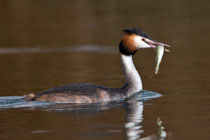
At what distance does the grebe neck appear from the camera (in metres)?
14.6

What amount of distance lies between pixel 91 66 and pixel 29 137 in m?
9.75

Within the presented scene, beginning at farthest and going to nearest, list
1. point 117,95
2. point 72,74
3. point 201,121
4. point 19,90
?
point 72,74
point 19,90
point 117,95
point 201,121

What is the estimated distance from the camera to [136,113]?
1273 centimetres

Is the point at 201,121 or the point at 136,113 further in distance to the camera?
the point at 136,113

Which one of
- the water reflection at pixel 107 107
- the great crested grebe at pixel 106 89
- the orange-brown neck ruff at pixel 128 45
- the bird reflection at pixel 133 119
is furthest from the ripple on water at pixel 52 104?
the orange-brown neck ruff at pixel 128 45

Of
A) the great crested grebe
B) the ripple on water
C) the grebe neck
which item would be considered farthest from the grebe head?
the ripple on water

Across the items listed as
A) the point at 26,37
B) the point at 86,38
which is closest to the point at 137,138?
the point at 86,38

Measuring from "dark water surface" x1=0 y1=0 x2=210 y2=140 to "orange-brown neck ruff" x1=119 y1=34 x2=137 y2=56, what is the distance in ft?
3.91

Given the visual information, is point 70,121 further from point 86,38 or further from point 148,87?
point 86,38

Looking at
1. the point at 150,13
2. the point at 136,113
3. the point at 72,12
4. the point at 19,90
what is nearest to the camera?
the point at 136,113

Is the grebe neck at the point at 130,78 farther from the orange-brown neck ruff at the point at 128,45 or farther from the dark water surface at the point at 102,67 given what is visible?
the dark water surface at the point at 102,67

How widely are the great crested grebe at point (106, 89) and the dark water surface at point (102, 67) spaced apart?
15.1 inches

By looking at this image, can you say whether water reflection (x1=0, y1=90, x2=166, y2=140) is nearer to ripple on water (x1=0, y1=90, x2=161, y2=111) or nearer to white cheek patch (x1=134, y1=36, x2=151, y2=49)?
ripple on water (x1=0, y1=90, x2=161, y2=111)

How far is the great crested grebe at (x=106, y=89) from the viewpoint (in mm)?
13930
